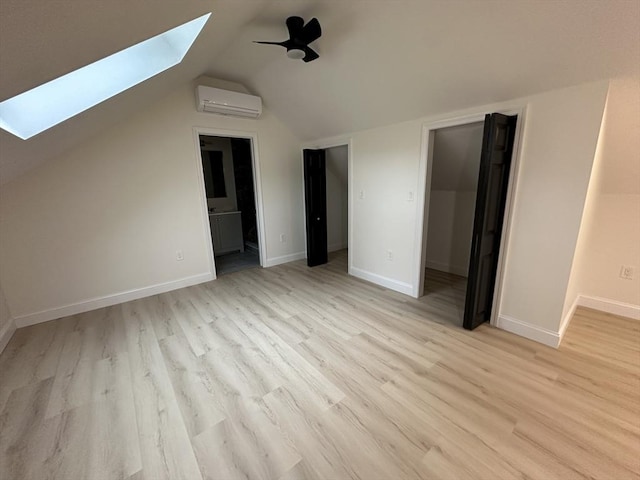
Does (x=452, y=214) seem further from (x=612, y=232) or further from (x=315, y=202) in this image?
(x=315, y=202)

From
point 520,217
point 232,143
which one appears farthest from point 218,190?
point 520,217

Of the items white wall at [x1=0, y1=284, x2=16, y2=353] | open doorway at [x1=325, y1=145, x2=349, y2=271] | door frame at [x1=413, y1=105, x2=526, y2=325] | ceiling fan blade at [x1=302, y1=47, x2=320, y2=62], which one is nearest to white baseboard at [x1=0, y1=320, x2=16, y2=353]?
white wall at [x1=0, y1=284, x2=16, y2=353]

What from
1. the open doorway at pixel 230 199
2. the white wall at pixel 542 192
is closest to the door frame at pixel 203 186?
the open doorway at pixel 230 199

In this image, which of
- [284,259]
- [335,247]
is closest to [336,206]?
[335,247]

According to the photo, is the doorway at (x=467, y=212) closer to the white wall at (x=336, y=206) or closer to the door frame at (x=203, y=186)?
the white wall at (x=336, y=206)

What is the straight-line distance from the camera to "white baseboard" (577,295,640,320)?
2641mm

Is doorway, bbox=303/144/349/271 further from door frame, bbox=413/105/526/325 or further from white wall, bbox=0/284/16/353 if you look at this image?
white wall, bbox=0/284/16/353

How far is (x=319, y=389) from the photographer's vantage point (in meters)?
1.78

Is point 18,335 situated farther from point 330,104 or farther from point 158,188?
point 330,104

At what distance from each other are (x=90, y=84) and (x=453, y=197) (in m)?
4.26

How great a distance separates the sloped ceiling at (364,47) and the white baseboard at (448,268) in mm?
2379

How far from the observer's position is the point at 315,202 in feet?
13.7

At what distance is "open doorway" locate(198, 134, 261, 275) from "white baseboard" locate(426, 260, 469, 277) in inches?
117

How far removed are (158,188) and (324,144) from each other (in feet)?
7.97
